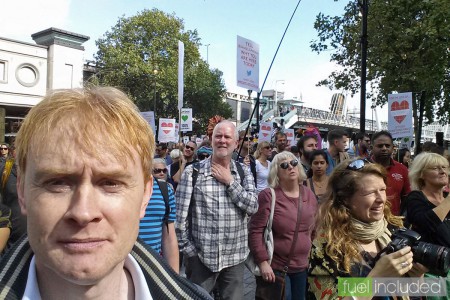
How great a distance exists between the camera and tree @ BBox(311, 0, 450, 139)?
11.9 m

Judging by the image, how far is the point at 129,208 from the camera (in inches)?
45.6

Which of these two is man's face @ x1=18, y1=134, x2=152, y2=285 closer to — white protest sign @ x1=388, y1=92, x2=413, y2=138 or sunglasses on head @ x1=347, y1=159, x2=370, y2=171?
sunglasses on head @ x1=347, y1=159, x2=370, y2=171

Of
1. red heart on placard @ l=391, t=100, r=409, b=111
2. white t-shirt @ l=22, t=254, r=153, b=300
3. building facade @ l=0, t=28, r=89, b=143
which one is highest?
building facade @ l=0, t=28, r=89, b=143

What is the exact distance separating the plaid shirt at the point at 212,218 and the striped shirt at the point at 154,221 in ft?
0.69

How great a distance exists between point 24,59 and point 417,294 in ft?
91.0

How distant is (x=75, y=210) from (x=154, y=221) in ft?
8.07

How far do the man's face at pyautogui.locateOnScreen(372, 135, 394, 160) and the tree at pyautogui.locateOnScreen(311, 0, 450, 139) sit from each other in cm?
663

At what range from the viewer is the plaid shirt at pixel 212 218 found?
12.0ft

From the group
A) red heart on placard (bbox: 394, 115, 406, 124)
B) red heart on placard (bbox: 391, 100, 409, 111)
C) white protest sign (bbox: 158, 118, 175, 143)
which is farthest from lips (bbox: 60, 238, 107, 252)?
white protest sign (bbox: 158, 118, 175, 143)

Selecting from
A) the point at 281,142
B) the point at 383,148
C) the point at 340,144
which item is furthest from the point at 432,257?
the point at 281,142

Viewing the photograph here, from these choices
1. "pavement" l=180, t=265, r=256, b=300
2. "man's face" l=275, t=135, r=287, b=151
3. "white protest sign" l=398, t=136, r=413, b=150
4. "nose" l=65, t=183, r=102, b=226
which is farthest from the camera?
"white protest sign" l=398, t=136, r=413, b=150

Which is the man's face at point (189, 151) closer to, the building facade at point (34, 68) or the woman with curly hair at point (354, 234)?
the woman with curly hair at point (354, 234)

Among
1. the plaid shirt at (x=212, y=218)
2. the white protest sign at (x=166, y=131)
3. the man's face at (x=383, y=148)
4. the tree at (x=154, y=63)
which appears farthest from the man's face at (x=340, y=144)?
the tree at (x=154, y=63)

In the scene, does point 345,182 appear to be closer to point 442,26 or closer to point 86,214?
point 86,214
